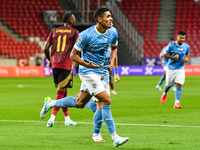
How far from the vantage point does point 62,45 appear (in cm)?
790

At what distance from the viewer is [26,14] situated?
33812 millimetres

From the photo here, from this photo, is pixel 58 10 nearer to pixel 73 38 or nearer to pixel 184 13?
pixel 184 13

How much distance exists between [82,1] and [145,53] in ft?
23.2

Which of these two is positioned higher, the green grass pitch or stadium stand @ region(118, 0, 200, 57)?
the green grass pitch

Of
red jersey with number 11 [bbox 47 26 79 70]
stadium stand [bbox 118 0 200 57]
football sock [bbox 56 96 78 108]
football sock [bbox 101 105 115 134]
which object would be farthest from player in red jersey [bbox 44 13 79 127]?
stadium stand [bbox 118 0 200 57]

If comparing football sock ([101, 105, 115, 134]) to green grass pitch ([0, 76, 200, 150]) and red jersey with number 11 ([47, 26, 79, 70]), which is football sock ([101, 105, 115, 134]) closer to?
green grass pitch ([0, 76, 200, 150])

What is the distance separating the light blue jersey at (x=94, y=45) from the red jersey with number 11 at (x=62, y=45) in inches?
72.4

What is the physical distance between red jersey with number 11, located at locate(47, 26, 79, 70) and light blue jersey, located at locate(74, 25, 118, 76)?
6.04 ft

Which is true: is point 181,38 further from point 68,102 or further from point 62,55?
point 68,102

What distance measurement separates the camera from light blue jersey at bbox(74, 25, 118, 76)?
5.88 metres

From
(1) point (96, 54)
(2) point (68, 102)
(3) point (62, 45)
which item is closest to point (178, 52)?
(3) point (62, 45)

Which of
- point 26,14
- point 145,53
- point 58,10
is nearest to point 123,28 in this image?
point 145,53

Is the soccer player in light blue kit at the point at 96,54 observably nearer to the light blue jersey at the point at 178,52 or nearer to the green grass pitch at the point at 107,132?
the green grass pitch at the point at 107,132

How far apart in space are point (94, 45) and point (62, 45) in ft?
6.77
